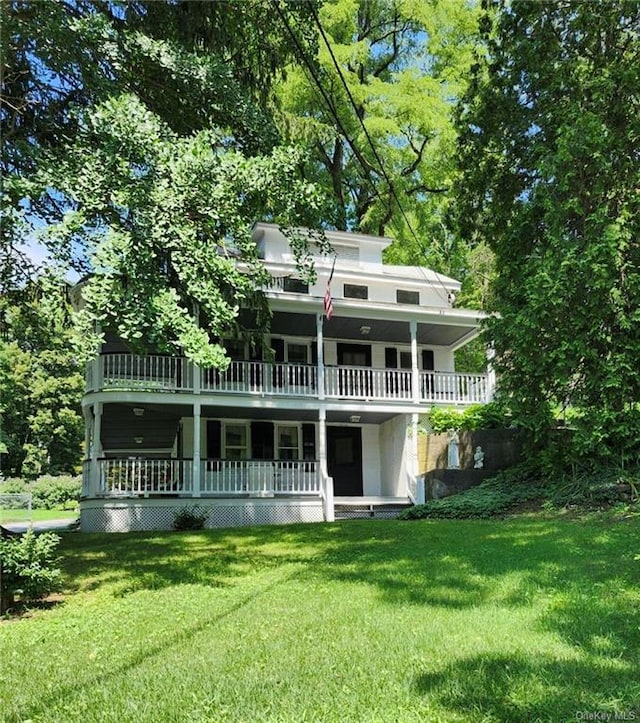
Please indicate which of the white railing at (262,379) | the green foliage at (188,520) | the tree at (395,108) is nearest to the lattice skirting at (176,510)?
the green foliage at (188,520)

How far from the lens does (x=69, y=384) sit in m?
35.7

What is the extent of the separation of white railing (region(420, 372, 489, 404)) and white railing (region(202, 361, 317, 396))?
11.1 feet

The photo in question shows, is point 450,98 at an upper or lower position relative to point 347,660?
upper

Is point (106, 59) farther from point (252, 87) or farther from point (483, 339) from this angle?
point (483, 339)

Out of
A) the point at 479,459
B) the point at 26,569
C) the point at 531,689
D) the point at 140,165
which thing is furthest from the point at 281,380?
the point at 531,689

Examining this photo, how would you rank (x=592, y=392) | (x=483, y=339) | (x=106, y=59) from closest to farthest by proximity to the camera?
(x=106, y=59), (x=592, y=392), (x=483, y=339)

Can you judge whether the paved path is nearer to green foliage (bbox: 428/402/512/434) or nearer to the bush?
the bush

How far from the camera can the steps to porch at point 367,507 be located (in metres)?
17.1

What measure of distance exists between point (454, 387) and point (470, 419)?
2047 mm

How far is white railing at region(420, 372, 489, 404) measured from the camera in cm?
1858

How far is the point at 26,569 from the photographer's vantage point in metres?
6.20

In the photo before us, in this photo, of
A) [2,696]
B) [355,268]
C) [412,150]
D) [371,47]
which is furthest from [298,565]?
[371,47]

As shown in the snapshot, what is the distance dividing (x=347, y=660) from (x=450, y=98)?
2512 centimetres

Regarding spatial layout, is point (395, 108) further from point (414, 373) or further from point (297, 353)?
point (414, 373)
